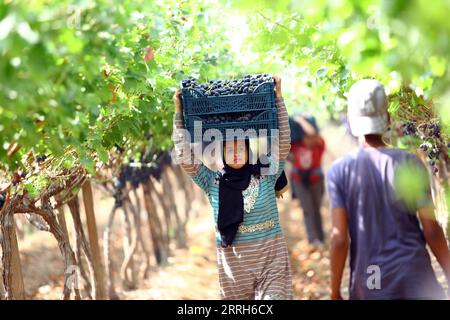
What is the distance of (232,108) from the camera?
559 centimetres

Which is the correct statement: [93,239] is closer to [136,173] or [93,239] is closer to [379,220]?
[136,173]

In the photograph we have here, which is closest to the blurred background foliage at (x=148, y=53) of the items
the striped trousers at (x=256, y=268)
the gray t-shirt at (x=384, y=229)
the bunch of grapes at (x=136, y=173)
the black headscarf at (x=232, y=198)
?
the gray t-shirt at (x=384, y=229)

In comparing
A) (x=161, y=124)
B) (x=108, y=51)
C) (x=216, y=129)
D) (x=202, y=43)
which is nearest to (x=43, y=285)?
(x=161, y=124)

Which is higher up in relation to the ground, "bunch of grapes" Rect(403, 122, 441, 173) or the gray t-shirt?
"bunch of grapes" Rect(403, 122, 441, 173)

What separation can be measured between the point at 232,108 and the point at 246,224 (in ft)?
2.50

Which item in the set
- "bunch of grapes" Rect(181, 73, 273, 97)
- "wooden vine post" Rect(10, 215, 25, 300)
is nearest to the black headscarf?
"bunch of grapes" Rect(181, 73, 273, 97)

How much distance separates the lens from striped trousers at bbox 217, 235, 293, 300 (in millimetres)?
5488

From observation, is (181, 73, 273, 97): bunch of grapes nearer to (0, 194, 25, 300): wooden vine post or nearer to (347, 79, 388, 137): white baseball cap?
(347, 79, 388, 137): white baseball cap

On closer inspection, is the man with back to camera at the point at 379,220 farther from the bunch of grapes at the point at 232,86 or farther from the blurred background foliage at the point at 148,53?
the bunch of grapes at the point at 232,86

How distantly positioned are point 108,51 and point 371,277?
5.70 ft

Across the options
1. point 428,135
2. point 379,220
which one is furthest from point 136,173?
point 379,220

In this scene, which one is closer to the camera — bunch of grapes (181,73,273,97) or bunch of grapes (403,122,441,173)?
bunch of grapes (181,73,273,97)

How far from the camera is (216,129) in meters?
5.63

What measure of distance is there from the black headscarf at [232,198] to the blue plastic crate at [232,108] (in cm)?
16
